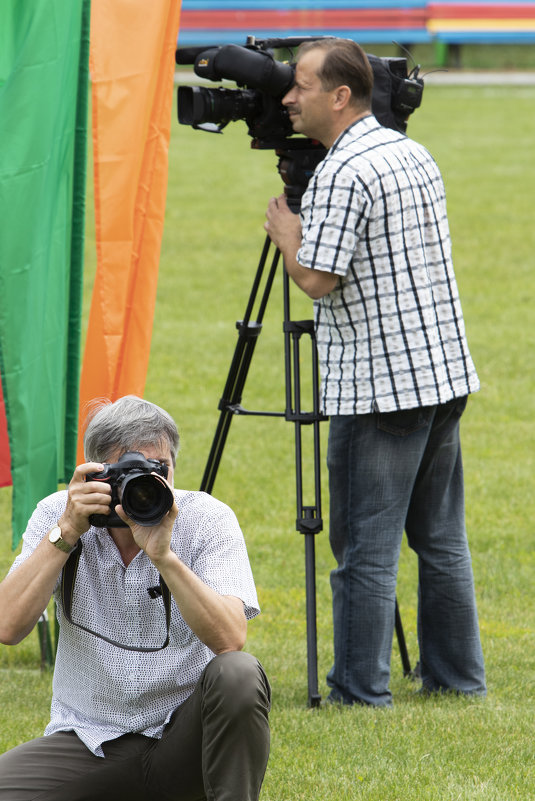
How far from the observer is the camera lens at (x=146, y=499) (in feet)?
9.25

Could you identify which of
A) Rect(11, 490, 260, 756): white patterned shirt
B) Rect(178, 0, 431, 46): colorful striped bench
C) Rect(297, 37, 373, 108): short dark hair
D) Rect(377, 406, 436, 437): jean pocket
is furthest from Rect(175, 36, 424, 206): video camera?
Rect(178, 0, 431, 46): colorful striped bench

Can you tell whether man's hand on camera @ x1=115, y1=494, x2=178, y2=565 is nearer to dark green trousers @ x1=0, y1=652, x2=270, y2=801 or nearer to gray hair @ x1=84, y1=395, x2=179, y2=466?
gray hair @ x1=84, y1=395, x2=179, y2=466

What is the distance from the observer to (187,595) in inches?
114

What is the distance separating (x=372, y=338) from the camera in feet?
13.1

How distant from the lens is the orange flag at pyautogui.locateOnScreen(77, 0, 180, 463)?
412cm

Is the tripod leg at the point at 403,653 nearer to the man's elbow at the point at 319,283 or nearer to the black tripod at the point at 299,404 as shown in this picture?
the black tripod at the point at 299,404

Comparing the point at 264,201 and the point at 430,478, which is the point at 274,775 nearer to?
the point at 430,478

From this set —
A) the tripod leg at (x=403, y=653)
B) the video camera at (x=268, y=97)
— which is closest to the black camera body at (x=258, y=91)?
the video camera at (x=268, y=97)

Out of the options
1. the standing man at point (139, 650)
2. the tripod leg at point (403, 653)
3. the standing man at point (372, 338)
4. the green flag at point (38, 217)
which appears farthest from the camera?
the tripod leg at point (403, 653)

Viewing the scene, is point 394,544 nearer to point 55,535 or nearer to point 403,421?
point 403,421

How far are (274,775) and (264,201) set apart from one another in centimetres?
1261

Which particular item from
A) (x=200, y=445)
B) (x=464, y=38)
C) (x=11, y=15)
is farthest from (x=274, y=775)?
(x=464, y=38)

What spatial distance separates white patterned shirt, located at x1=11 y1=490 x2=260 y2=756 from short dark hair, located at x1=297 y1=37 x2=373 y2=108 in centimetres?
154

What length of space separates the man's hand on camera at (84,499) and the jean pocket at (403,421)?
53.0 inches
